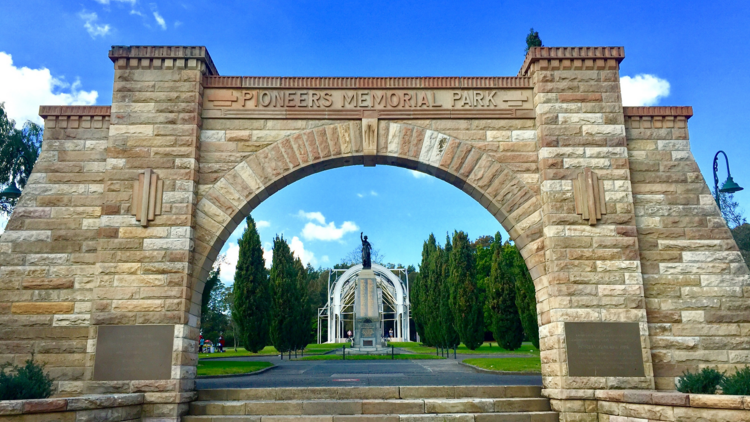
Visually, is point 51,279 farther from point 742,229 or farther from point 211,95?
point 742,229

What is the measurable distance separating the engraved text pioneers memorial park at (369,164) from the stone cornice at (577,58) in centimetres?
3

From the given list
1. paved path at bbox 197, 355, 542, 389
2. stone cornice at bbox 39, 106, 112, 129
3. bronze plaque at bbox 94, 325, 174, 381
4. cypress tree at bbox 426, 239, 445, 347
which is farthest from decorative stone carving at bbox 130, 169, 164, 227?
cypress tree at bbox 426, 239, 445, 347

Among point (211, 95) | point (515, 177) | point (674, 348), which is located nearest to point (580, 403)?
point (674, 348)

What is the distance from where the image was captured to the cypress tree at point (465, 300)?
25.2m

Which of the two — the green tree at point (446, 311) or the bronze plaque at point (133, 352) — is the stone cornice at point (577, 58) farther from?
the green tree at point (446, 311)

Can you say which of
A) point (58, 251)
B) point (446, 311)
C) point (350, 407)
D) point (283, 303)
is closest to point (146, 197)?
point (58, 251)

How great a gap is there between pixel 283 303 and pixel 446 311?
783 centimetres

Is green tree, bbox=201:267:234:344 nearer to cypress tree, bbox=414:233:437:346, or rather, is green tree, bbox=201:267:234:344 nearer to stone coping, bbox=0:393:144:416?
cypress tree, bbox=414:233:437:346

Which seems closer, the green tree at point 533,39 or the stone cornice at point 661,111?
the stone cornice at point 661,111

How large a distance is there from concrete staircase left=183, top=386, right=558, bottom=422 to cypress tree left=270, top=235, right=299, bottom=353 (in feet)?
60.7

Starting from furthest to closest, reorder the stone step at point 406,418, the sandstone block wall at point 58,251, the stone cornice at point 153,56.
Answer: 1. the stone cornice at point 153,56
2. the sandstone block wall at point 58,251
3. the stone step at point 406,418

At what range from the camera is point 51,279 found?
8.46 m

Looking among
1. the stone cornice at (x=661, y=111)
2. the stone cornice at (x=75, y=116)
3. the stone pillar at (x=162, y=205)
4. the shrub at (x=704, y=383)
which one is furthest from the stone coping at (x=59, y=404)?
the stone cornice at (x=661, y=111)

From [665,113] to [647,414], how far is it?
499 cm
